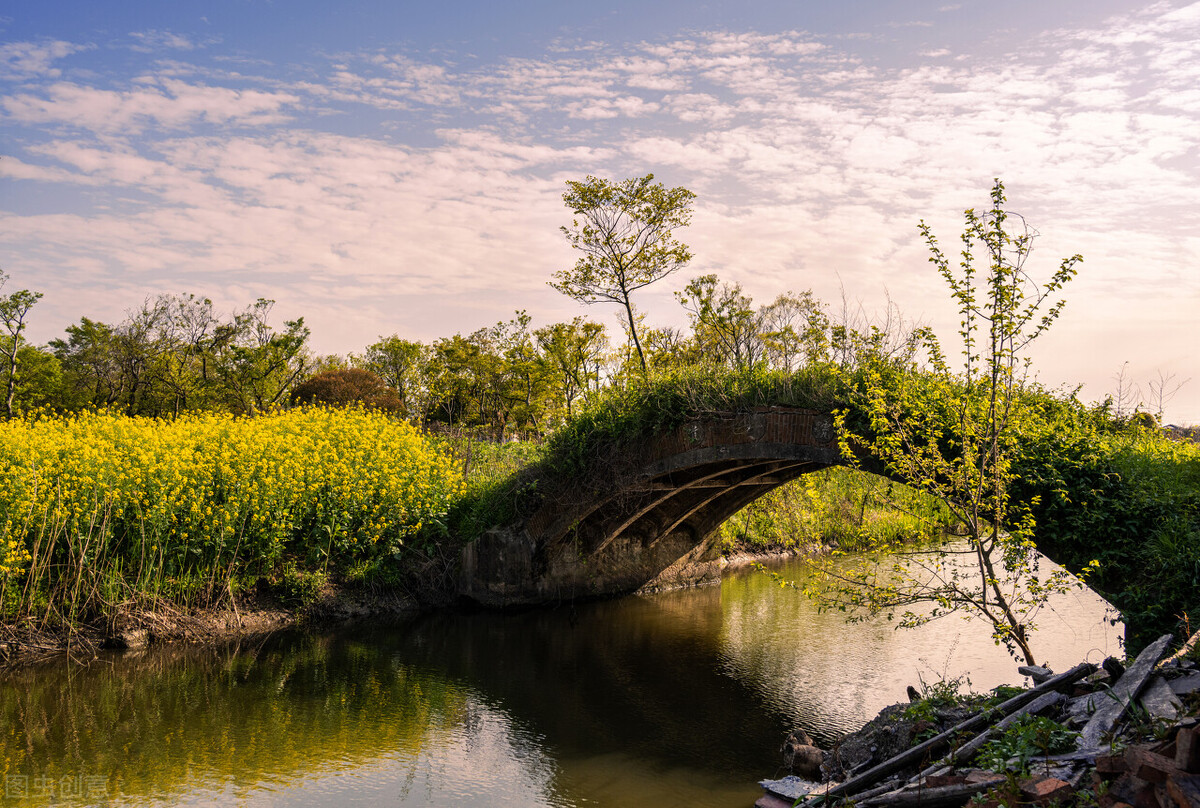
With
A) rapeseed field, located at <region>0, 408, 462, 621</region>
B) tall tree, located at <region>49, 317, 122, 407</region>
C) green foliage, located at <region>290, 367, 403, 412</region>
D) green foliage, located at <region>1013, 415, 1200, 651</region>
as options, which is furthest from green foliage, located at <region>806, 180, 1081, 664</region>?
tall tree, located at <region>49, 317, 122, 407</region>

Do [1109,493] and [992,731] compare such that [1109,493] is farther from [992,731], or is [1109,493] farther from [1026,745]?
[1026,745]

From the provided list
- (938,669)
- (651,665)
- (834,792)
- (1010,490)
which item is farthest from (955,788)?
(651,665)

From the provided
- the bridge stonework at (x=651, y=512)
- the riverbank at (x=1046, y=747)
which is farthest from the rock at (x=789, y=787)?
the bridge stonework at (x=651, y=512)

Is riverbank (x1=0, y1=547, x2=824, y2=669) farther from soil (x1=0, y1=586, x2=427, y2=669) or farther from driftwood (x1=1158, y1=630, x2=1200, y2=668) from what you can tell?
driftwood (x1=1158, y1=630, x2=1200, y2=668)

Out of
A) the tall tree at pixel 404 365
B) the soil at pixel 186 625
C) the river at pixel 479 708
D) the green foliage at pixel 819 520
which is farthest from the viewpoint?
the tall tree at pixel 404 365

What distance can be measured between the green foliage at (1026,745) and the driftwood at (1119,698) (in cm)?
10

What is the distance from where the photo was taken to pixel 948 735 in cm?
574

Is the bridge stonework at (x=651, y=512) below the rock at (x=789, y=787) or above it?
above

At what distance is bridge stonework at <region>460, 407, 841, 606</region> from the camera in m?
11.0

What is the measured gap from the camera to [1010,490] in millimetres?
8234

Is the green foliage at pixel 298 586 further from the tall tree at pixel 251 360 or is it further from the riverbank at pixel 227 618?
the tall tree at pixel 251 360

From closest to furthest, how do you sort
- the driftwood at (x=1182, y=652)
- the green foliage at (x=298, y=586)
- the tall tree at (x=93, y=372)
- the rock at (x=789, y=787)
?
the driftwood at (x=1182, y=652)
the rock at (x=789, y=787)
the green foliage at (x=298, y=586)
the tall tree at (x=93, y=372)

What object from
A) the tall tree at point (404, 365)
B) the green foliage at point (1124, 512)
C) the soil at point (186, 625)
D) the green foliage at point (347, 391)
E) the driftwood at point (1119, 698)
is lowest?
the soil at point (186, 625)

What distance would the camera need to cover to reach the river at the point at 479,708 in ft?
24.5
